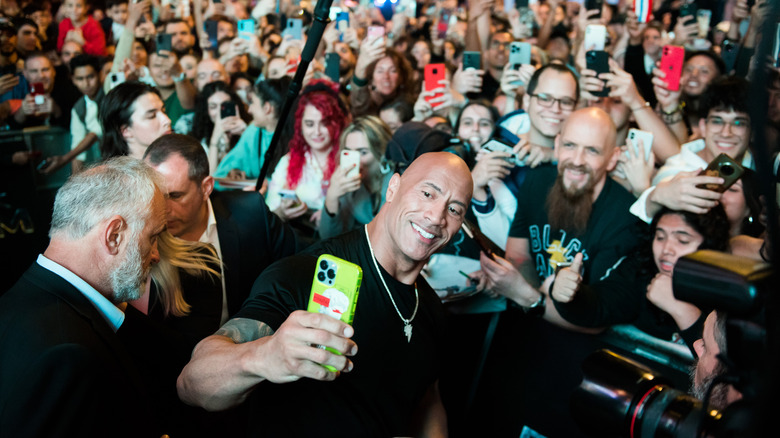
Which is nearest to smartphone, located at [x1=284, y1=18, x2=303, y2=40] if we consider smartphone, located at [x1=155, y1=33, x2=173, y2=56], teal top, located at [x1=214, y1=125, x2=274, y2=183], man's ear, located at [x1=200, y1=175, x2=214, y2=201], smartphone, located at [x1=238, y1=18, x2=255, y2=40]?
smartphone, located at [x1=238, y1=18, x2=255, y2=40]

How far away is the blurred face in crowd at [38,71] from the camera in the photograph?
655 centimetres

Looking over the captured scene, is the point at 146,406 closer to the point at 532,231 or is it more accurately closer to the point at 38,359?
the point at 38,359

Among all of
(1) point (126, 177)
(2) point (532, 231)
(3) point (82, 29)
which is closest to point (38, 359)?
(1) point (126, 177)

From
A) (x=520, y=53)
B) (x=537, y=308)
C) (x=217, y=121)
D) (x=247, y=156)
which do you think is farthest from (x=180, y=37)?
(x=537, y=308)

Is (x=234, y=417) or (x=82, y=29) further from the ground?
(x=82, y=29)

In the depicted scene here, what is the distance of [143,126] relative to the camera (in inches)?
147

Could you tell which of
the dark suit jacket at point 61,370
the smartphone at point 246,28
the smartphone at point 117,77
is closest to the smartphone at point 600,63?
the dark suit jacket at point 61,370

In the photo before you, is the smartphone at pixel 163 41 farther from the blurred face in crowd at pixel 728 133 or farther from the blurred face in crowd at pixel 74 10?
the blurred face in crowd at pixel 728 133

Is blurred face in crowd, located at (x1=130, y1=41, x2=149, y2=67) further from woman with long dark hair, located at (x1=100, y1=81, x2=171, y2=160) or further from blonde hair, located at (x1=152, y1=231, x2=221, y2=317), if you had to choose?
blonde hair, located at (x1=152, y1=231, x2=221, y2=317)

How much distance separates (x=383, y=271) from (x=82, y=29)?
8666mm

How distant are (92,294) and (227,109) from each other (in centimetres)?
393

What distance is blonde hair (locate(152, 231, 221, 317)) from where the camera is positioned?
7.77ft

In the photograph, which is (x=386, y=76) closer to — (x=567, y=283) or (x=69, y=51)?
(x=567, y=283)

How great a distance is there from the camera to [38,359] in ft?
4.76
